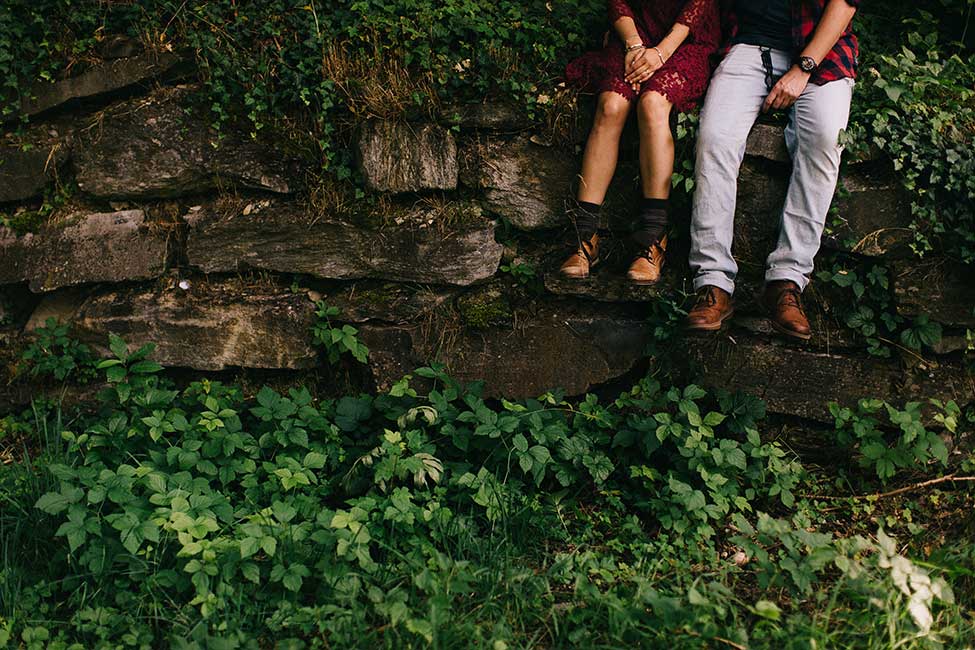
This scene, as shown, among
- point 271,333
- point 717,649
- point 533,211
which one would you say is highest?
point 533,211

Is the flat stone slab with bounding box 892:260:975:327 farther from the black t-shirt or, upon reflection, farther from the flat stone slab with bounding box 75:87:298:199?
the flat stone slab with bounding box 75:87:298:199

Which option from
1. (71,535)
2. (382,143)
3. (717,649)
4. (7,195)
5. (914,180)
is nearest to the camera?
(717,649)

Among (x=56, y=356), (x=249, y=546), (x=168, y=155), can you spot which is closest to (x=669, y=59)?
(x=168, y=155)

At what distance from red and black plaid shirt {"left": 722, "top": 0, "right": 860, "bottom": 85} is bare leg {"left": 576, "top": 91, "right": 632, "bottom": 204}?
0.86m

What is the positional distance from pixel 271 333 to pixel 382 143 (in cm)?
111

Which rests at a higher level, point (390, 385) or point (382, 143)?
point (382, 143)

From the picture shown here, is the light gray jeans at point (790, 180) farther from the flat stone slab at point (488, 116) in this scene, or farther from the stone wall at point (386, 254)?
the flat stone slab at point (488, 116)

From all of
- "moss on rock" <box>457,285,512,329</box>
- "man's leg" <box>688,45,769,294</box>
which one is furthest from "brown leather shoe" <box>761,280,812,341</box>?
"moss on rock" <box>457,285,512,329</box>

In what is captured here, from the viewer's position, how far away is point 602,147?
3.68 meters

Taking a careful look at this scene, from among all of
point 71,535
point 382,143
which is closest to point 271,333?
point 382,143

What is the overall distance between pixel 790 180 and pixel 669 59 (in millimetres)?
807

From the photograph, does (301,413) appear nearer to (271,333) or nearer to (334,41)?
(271,333)

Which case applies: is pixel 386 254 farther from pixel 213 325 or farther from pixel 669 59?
pixel 669 59

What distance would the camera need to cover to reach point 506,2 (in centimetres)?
402
